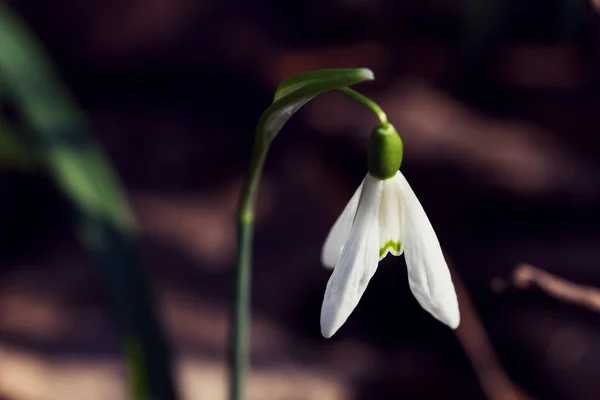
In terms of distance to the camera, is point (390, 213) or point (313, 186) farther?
point (313, 186)

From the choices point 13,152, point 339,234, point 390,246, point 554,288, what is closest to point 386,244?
point 390,246

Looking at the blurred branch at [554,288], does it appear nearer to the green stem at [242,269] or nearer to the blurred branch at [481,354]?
the green stem at [242,269]

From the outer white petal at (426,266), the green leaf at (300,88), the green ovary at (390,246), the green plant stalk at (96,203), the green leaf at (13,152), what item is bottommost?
the outer white petal at (426,266)

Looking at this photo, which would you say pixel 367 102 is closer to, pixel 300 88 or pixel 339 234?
pixel 300 88

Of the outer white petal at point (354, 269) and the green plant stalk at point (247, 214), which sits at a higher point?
the green plant stalk at point (247, 214)

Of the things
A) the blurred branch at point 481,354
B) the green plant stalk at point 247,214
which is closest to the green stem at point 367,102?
the green plant stalk at point 247,214

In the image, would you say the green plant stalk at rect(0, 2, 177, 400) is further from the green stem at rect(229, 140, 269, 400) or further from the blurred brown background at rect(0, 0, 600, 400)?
the blurred brown background at rect(0, 0, 600, 400)

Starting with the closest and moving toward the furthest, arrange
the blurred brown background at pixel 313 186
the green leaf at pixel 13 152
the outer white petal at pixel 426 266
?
the outer white petal at pixel 426 266 < the blurred brown background at pixel 313 186 < the green leaf at pixel 13 152

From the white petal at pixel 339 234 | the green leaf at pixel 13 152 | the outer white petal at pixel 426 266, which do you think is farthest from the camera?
the green leaf at pixel 13 152
